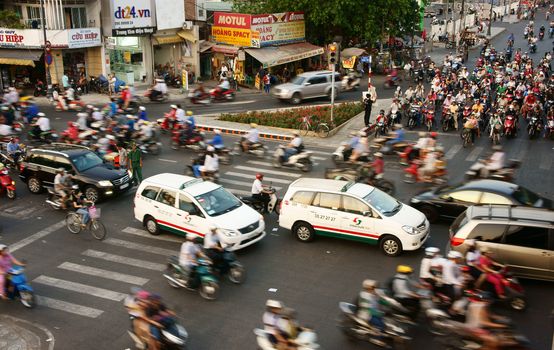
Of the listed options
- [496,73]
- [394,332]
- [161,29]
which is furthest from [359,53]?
[394,332]

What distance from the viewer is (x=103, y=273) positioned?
14.9m

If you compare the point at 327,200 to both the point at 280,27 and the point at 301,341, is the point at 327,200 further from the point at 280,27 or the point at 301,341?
the point at 280,27

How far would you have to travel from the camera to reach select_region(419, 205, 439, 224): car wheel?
17266 millimetres

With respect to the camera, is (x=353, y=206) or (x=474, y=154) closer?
(x=353, y=206)

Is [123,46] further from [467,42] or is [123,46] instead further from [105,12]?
[467,42]

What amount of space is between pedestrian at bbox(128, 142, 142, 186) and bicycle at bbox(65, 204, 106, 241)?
12.2ft

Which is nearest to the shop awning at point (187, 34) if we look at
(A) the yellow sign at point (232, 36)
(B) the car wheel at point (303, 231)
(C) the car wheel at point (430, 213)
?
(A) the yellow sign at point (232, 36)

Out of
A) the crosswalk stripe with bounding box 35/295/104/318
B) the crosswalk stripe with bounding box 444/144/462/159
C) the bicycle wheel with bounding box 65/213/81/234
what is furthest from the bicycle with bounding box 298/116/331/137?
the crosswalk stripe with bounding box 35/295/104/318

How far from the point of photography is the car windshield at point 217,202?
1602 centimetres

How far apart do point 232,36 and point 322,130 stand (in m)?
17.6

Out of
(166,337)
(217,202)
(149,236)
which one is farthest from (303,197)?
(166,337)

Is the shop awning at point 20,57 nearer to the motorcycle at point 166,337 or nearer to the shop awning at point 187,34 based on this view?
the shop awning at point 187,34

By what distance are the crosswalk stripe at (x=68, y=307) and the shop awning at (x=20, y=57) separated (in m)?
26.4

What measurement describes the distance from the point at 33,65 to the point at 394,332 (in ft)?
107
